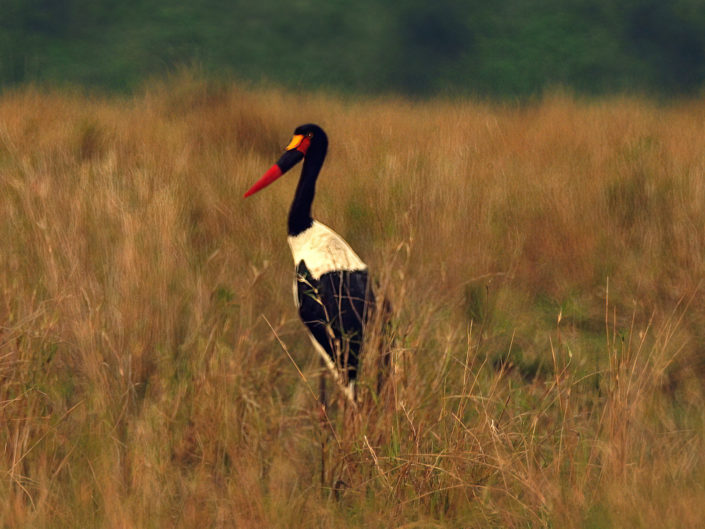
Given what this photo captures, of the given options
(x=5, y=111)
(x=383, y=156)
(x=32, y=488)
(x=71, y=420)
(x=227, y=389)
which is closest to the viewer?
(x=32, y=488)

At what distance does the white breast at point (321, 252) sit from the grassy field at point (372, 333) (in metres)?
0.15

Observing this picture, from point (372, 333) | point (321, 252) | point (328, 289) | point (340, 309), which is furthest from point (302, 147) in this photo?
point (372, 333)

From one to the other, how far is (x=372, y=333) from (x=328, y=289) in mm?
479

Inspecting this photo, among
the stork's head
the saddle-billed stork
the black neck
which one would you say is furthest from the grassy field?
the stork's head

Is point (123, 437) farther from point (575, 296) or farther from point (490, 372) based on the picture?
point (575, 296)

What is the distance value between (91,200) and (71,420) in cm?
184

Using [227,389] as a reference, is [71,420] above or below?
below

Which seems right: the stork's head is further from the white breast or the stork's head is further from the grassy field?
the grassy field

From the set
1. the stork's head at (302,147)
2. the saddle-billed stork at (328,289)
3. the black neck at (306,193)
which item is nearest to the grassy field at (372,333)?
the saddle-billed stork at (328,289)

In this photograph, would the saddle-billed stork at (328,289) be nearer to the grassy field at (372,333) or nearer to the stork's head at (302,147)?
the stork's head at (302,147)

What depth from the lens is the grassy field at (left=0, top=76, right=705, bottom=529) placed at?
222 cm

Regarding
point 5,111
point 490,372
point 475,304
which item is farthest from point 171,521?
point 5,111

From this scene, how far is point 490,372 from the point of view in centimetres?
344

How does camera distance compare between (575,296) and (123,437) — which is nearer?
(123,437)
